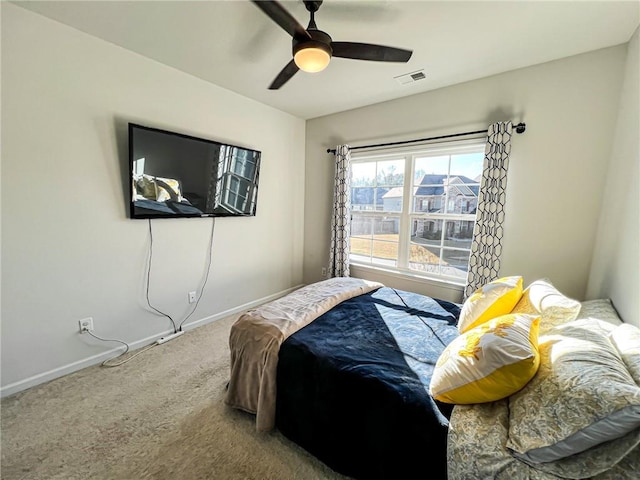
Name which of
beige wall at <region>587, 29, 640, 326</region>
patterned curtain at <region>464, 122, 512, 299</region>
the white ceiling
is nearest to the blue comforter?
beige wall at <region>587, 29, 640, 326</region>

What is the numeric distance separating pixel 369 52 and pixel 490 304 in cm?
171

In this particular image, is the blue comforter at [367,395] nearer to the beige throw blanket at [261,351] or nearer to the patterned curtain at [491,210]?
the beige throw blanket at [261,351]

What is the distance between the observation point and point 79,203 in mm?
2088

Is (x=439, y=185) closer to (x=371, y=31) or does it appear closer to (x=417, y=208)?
(x=417, y=208)

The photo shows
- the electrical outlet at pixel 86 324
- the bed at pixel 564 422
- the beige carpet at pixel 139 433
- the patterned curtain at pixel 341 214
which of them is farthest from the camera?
the patterned curtain at pixel 341 214

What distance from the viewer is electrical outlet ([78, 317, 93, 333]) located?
2.16m

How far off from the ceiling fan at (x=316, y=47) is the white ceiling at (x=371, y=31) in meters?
0.28

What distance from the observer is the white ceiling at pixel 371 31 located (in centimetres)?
172

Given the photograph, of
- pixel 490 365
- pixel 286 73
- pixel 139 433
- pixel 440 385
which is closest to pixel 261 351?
pixel 139 433

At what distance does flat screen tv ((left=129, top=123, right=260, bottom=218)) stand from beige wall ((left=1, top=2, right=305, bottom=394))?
6.3 inches

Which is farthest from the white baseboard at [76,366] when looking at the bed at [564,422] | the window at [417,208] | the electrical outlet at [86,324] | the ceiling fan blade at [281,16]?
the ceiling fan blade at [281,16]

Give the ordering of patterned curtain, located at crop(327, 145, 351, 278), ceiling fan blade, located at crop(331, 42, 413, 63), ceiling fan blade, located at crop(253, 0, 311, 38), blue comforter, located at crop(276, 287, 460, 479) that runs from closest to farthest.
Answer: blue comforter, located at crop(276, 287, 460, 479) → ceiling fan blade, located at crop(253, 0, 311, 38) → ceiling fan blade, located at crop(331, 42, 413, 63) → patterned curtain, located at crop(327, 145, 351, 278)

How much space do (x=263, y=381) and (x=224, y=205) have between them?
2011 millimetres

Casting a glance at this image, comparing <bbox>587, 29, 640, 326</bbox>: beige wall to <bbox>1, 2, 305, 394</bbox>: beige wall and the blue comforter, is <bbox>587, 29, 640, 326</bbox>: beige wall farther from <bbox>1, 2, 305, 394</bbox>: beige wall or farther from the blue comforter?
<bbox>1, 2, 305, 394</bbox>: beige wall
